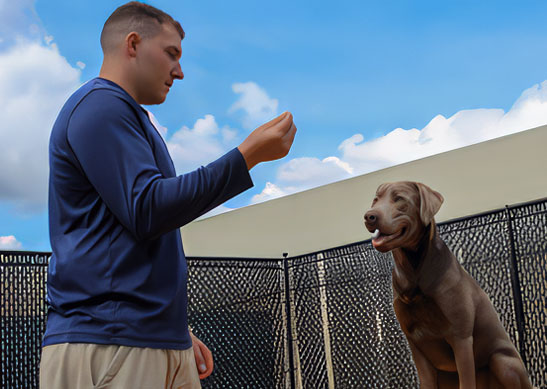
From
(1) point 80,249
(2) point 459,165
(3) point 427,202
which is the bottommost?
(1) point 80,249

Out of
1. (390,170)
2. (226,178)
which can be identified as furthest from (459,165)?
(226,178)

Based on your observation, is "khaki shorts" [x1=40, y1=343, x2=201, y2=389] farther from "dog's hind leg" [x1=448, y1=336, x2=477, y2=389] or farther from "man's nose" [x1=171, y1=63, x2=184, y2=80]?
"dog's hind leg" [x1=448, y1=336, x2=477, y2=389]

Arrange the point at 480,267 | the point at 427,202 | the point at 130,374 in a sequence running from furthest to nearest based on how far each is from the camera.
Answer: the point at 480,267, the point at 427,202, the point at 130,374

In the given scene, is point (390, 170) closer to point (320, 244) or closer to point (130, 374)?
point (320, 244)

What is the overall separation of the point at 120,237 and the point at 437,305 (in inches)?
64.4

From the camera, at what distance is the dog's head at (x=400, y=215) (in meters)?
2.17

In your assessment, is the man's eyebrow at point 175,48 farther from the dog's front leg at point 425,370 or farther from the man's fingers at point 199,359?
the dog's front leg at point 425,370

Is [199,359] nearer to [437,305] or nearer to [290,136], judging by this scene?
[290,136]

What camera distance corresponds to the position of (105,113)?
774mm

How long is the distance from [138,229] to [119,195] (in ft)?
0.15

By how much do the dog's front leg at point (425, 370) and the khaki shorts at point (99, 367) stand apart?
5.54 feet

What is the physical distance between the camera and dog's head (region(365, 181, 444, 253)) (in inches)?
85.3

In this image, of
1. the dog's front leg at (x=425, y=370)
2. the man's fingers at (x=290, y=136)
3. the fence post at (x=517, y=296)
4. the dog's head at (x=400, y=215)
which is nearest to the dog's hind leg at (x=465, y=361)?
the dog's front leg at (x=425, y=370)

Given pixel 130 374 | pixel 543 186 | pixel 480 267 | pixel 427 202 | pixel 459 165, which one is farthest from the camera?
pixel 459 165
